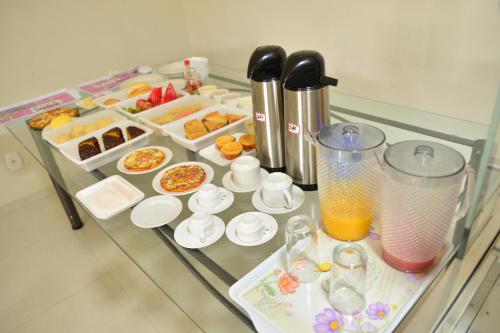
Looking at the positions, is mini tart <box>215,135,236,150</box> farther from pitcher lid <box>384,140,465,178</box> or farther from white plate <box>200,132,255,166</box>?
pitcher lid <box>384,140,465,178</box>

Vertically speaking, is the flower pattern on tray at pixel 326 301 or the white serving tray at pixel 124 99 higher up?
the white serving tray at pixel 124 99

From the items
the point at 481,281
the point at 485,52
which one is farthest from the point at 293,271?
the point at 485,52

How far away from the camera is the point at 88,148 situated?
1314mm

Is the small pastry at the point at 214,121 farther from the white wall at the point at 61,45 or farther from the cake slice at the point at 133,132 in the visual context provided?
the white wall at the point at 61,45

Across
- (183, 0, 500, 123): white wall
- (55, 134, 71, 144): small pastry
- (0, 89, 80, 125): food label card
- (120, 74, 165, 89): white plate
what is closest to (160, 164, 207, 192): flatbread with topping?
(55, 134, 71, 144): small pastry

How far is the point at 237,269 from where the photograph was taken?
0.85m

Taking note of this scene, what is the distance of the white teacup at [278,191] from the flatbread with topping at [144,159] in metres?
0.45

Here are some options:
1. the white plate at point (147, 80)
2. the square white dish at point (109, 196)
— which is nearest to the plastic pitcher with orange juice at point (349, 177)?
the square white dish at point (109, 196)

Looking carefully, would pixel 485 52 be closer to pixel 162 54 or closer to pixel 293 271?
pixel 293 271

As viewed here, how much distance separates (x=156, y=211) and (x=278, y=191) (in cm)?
35

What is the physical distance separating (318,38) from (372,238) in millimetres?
Result: 1610

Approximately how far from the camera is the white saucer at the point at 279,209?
974 mm

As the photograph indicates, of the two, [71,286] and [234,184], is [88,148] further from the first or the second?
[71,286]

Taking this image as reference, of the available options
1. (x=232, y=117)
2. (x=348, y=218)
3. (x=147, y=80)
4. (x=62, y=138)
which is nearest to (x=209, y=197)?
(x=348, y=218)
